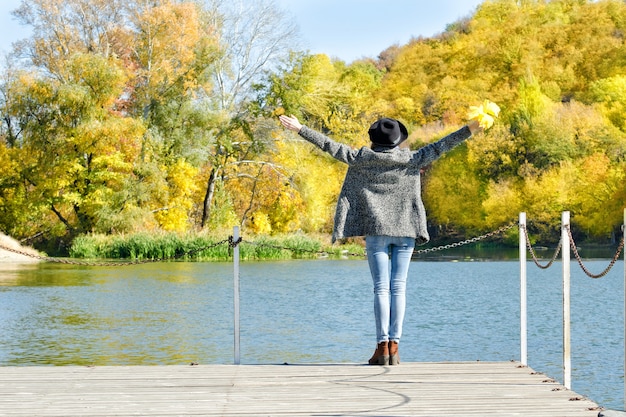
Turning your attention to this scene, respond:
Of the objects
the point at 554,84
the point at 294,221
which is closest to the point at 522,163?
the point at 554,84

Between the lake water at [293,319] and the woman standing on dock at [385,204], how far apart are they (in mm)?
3597

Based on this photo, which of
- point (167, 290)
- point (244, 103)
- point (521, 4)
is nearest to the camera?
point (167, 290)

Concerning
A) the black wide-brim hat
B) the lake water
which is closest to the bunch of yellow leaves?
the black wide-brim hat

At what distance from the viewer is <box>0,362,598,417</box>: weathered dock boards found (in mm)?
5531

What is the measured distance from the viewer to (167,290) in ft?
73.9

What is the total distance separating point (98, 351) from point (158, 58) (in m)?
25.9

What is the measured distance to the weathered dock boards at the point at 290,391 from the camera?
218 inches

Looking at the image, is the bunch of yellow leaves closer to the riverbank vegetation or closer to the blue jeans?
the blue jeans

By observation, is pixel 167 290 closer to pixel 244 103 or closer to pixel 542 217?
pixel 244 103

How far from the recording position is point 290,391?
20.3ft

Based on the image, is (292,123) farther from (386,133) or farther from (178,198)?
(178,198)

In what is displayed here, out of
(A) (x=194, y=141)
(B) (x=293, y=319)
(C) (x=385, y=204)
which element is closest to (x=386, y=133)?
(C) (x=385, y=204)

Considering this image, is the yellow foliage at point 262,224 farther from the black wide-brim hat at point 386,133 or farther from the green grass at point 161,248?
the black wide-brim hat at point 386,133

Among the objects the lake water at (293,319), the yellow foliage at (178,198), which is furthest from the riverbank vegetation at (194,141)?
the lake water at (293,319)
